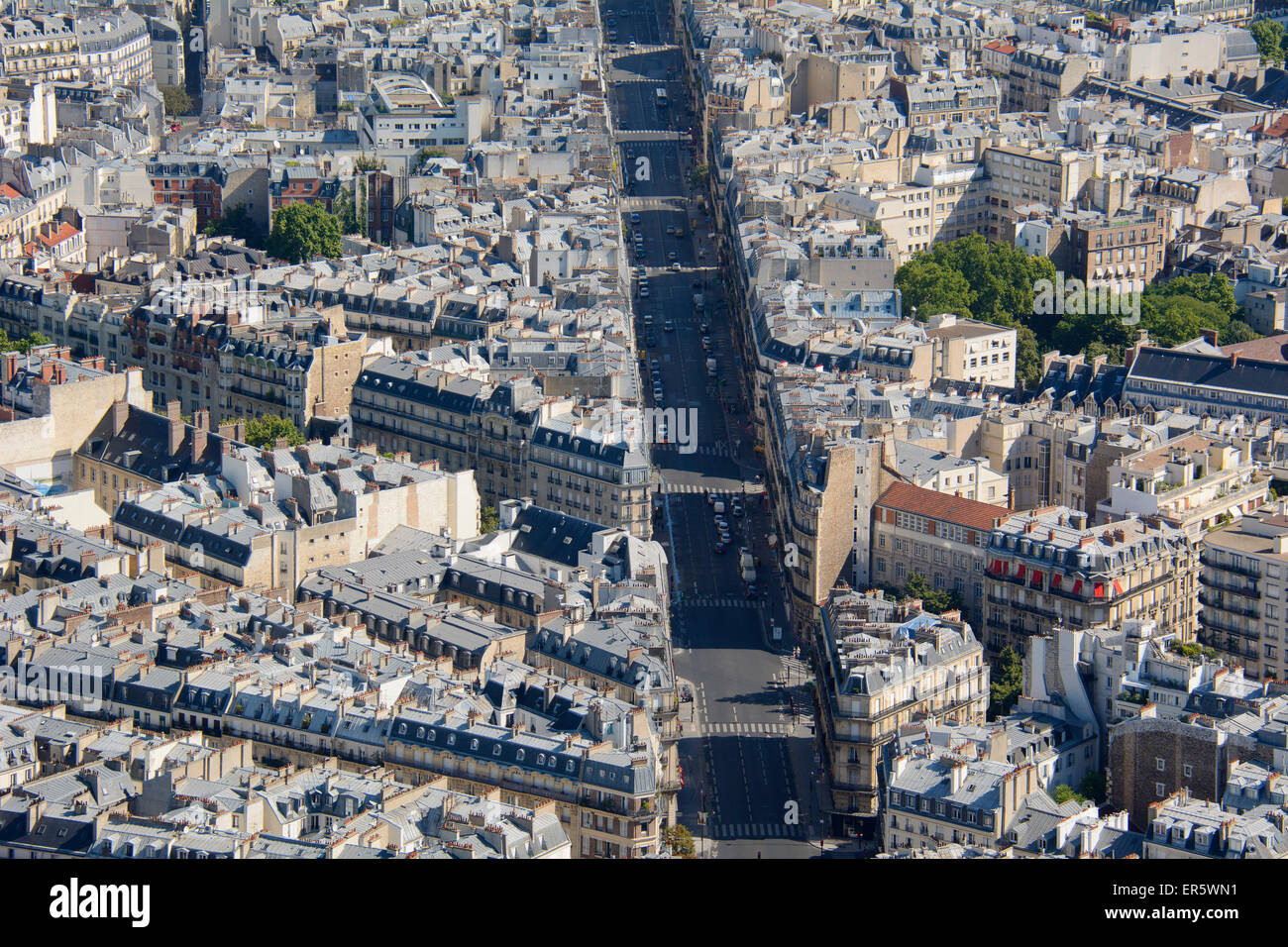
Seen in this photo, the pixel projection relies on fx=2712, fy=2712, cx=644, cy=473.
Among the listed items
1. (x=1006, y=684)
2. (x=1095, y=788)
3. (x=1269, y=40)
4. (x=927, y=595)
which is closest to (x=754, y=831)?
(x=1095, y=788)

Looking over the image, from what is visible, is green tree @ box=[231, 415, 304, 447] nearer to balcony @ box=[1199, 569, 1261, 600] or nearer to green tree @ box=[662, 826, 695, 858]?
balcony @ box=[1199, 569, 1261, 600]

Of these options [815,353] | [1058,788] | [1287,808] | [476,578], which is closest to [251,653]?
[476,578]

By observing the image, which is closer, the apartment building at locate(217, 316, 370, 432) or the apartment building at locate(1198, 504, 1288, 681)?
the apartment building at locate(1198, 504, 1288, 681)

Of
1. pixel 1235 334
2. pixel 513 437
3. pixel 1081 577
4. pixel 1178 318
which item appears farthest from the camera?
pixel 1178 318

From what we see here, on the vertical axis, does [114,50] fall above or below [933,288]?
above

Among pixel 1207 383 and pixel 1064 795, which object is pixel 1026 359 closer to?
pixel 1207 383

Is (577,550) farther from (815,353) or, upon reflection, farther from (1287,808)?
(1287,808)

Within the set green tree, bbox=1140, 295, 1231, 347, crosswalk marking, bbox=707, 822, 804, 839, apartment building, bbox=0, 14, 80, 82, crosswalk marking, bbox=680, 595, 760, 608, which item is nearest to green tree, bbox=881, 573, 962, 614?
crosswalk marking, bbox=680, 595, 760, 608

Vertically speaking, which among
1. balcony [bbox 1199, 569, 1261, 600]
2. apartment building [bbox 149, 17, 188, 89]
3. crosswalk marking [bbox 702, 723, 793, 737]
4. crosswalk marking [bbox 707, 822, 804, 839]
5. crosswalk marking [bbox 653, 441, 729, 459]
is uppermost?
apartment building [bbox 149, 17, 188, 89]
